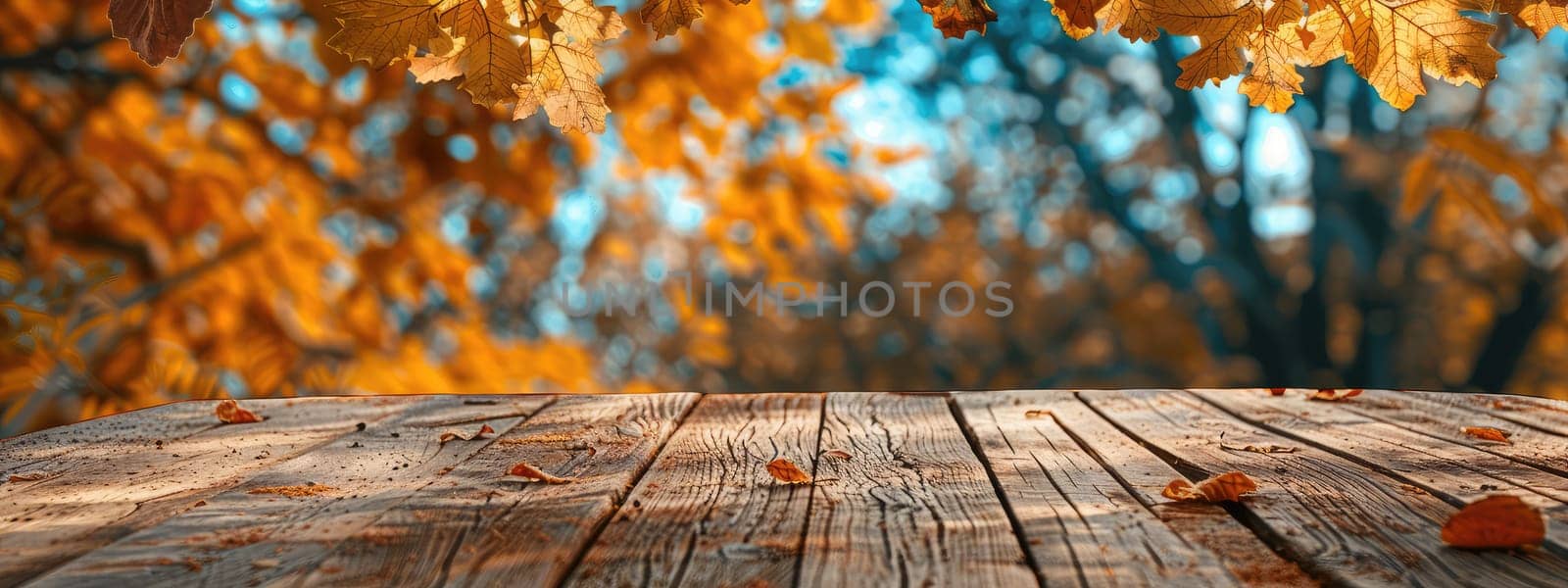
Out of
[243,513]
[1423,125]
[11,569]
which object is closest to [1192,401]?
[243,513]

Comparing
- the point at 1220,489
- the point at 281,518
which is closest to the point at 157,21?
the point at 281,518

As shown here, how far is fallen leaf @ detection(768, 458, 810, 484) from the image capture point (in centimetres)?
119

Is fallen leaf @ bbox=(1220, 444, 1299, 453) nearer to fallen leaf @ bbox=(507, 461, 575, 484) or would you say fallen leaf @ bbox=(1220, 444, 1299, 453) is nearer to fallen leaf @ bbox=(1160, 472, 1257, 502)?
fallen leaf @ bbox=(1160, 472, 1257, 502)

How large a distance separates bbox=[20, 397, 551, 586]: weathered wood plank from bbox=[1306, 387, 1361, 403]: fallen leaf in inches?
56.0

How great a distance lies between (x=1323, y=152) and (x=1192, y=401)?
441 centimetres

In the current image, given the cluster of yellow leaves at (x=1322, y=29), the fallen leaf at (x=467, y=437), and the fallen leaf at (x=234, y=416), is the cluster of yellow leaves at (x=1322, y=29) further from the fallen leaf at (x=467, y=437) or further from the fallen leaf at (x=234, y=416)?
the fallen leaf at (x=234, y=416)

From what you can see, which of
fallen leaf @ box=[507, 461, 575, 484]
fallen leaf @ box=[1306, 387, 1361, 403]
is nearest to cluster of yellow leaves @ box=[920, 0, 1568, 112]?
fallen leaf @ box=[507, 461, 575, 484]

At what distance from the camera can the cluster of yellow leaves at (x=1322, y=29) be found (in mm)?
967

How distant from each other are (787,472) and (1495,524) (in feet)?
2.16

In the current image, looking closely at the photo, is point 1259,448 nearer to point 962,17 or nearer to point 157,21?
point 962,17

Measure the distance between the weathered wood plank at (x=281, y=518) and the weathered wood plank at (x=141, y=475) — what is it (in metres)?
0.03

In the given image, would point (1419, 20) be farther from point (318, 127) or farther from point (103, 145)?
point (103, 145)

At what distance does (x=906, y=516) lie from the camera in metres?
1.00

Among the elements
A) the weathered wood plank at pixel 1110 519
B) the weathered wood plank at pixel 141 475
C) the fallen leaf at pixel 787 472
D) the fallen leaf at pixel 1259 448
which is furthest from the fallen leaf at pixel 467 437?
the fallen leaf at pixel 1259 448
